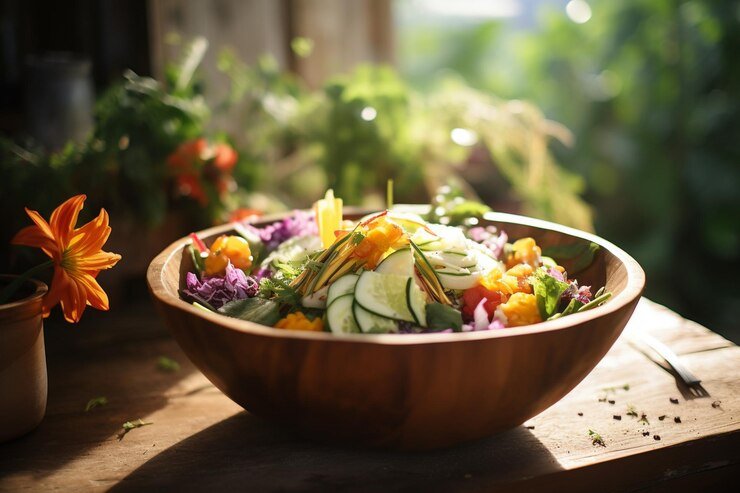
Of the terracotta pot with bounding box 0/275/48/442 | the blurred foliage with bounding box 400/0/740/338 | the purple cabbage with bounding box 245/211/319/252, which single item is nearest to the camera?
the terracotta pot with bounding box 0/275/48/442

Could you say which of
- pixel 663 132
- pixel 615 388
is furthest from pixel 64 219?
pixel 663 132

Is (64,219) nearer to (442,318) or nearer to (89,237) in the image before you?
(89,237)

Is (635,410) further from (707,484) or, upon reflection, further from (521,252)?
(521,252)

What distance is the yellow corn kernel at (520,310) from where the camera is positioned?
3.40ft

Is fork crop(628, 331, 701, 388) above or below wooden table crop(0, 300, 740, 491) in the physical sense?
above

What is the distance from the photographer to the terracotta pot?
1.05 metres

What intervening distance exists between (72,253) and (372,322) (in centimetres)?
50

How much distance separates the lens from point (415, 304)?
3.24ft

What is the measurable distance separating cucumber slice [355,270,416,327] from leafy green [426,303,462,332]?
1.3 inches

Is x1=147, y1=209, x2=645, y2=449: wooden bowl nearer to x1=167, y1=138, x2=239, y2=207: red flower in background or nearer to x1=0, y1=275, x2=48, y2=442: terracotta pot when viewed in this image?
x1=0, y1=275, x2=48, y2=442: terracotta pot

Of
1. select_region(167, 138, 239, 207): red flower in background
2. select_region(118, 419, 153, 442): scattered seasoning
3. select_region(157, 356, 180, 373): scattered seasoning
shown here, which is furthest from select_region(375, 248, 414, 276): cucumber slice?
select_region(167, 138, 239, 207): red flower in background

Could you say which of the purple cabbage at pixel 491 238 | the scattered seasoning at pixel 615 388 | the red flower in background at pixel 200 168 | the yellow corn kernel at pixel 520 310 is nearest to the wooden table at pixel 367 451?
the scattered seasoning at pixel 615 388

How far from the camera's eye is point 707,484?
43.2 inches

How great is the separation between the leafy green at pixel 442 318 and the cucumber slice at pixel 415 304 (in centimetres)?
1
